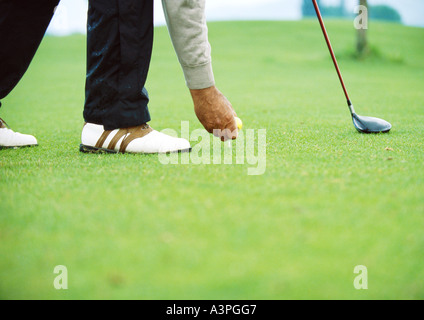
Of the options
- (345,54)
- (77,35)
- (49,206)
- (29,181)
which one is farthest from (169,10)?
(77,35)

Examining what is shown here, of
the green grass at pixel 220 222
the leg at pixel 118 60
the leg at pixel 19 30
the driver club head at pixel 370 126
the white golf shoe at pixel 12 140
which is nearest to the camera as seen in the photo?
the green grass at pixel 220 222

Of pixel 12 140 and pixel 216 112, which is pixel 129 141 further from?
pixel 12 140

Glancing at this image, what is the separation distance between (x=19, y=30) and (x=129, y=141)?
0.81 m

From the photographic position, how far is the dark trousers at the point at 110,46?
76.0 inches

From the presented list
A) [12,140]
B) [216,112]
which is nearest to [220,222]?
[216,112]

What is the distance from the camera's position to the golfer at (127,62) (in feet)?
5.98

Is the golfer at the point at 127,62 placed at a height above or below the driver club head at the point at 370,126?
above

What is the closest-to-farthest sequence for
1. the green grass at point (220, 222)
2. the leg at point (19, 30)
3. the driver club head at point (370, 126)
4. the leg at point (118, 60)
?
the green grass at point (220, 222), the leg at point (118, 60), the leg at point (19, 30), the driver club head at point (370, 126)

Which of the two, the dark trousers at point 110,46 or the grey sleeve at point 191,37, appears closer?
the grey sleeve at point 191,37

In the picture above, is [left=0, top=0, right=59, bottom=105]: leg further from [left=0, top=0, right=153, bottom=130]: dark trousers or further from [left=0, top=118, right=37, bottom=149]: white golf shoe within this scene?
[left=0, top=118, right=37, bottom=149]: white golf shoe

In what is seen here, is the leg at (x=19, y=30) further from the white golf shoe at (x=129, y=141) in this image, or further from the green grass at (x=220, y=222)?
the white golf shoe at (x=129, y=141)

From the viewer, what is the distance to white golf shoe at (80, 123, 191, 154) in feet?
6.44

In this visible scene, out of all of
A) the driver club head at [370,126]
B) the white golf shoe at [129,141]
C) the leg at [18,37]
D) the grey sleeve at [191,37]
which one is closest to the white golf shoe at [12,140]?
the leg at [18,37]

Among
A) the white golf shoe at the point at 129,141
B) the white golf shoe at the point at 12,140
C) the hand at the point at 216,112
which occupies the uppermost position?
the hand at the point at 216,112
